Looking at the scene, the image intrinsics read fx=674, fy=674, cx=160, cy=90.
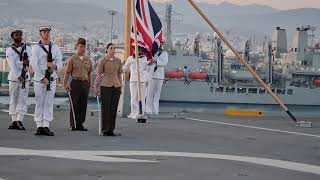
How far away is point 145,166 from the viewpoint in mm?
7297

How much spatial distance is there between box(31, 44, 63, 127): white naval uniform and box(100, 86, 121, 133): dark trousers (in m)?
0.97

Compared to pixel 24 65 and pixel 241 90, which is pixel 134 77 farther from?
pixel 241 90

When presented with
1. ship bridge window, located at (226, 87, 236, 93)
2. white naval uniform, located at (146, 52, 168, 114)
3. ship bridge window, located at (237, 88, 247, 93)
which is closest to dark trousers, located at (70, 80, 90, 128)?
white naval uniform, located at (146, 52, 168, 114)

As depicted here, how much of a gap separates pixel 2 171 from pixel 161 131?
5921 millimetres

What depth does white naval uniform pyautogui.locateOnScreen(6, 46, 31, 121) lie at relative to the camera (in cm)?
1161

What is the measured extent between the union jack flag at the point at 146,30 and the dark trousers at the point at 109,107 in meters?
4.13

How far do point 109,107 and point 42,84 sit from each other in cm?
131

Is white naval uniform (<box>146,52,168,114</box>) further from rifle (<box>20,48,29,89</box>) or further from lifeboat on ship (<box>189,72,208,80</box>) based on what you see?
lifeboat on ship (<box>189,72,208,80</box>)

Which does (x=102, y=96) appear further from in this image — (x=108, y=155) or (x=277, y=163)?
(x=277, y=163)

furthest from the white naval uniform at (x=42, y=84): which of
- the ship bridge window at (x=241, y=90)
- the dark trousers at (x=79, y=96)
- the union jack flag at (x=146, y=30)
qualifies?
the ship bridge window at (x=241, y=90)


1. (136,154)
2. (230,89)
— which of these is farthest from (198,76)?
(136,154)

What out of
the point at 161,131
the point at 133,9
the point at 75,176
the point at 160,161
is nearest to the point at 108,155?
the point at 160,161

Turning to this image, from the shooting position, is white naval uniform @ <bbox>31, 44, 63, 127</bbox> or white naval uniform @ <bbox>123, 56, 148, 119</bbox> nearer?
white naval uniform @ <bbox>31, 44, 63, 127</bbox>

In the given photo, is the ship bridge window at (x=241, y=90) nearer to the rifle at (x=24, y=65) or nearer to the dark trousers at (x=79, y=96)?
the dark trousers at (x=79, y=96)
